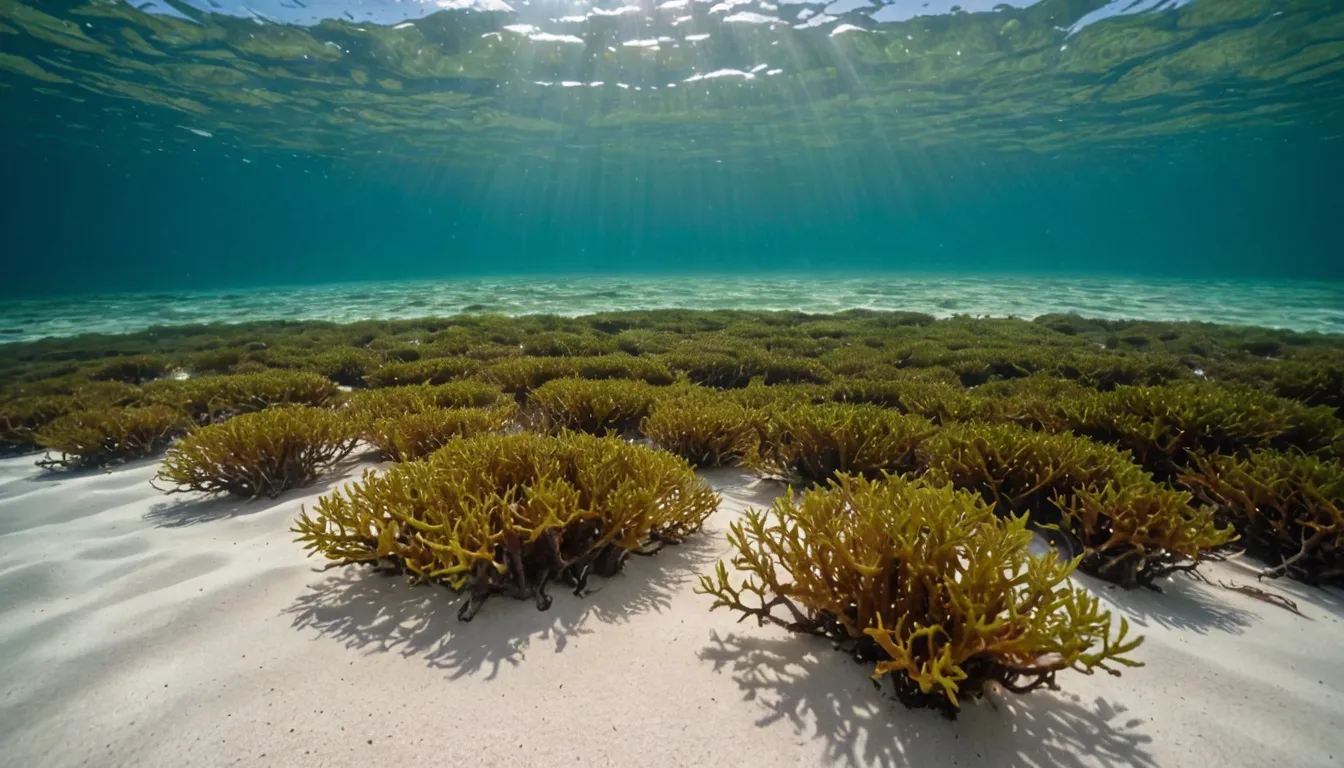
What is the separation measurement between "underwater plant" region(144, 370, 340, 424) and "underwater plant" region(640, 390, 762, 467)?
4665mm

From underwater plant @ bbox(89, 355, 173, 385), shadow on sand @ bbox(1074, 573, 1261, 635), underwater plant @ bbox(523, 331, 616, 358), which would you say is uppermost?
shadow on sand @ bbox(1074, 573, 1261, 635)

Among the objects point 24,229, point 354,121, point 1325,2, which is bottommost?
point 24,229

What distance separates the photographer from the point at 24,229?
13712 centimetres

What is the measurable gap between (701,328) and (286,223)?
692 feet

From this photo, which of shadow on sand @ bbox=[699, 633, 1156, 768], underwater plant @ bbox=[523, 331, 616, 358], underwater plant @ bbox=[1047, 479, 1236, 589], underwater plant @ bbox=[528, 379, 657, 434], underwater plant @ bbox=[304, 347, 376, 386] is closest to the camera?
shadow on sand @ bbox=[699, 633, 1156, 768]

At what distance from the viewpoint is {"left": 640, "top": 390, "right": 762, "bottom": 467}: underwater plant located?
525 cm

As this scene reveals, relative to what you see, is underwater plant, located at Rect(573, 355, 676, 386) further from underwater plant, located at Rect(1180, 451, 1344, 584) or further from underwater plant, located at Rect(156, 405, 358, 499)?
underwater plant, located at Rect(1180, 451, 1344, 584)

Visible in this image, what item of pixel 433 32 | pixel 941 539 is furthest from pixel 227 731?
pixel 433 32

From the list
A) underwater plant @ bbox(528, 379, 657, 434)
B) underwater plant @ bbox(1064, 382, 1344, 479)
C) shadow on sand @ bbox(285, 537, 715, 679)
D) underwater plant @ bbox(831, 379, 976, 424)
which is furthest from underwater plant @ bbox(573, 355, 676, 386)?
underwater plant @ bbox(1064, 382, 1344, 479)

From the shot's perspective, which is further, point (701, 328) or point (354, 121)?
point (354, 121)

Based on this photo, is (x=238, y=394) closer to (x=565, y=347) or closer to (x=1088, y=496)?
(x=565, y=347)

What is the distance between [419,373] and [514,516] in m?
6.09

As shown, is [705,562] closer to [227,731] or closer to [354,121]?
[227,731]

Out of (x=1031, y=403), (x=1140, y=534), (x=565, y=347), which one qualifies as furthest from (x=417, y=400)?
(x=1031, y=403)
